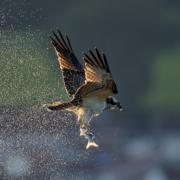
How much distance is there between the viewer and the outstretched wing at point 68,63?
10.9 metres

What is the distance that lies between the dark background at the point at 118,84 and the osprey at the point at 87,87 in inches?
73.5

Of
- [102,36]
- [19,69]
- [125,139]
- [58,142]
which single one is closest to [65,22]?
[102,36]

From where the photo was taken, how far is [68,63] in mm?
11172

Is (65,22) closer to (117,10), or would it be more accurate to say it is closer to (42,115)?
(117,10)

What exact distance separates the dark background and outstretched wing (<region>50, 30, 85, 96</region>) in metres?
1.82

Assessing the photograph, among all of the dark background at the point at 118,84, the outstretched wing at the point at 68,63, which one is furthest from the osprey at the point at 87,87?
the dark background at the point at 118,84

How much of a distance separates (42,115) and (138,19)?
847cm

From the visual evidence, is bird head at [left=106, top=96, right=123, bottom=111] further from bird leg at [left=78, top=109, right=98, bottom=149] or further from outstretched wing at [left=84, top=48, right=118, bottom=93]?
outstretched wing at [left=84, top=48, right=118, bottom=93]

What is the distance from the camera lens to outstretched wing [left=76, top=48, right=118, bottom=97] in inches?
390

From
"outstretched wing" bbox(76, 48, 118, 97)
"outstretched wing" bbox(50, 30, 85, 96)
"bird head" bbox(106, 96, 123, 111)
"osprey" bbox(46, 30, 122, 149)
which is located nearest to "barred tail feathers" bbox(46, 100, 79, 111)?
"osprey" bbox(46, 30, 122, 149)

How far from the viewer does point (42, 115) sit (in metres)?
14.7

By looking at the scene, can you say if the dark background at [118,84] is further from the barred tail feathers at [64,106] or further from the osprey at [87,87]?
the barred tail feathers at [64,106]

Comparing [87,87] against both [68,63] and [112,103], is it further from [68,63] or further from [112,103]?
[68,63]

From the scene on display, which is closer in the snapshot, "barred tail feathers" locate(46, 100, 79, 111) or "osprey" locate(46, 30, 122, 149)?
"osprey" locate(46, 30, 122, 149)
